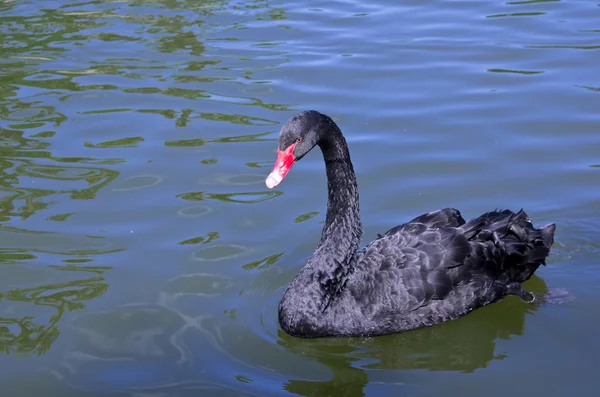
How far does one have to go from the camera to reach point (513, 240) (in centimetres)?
590

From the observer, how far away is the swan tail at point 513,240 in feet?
19.0

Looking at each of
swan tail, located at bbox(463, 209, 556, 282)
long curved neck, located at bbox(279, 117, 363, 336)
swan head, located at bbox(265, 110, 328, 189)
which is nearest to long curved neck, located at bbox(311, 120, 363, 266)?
long curved neck, located at bbox(279, 117, 363, 336)

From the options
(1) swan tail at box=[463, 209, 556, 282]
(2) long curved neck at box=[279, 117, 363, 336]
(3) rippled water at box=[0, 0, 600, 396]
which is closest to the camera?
(3) rippled water at box=[0, 0, 600, 396]

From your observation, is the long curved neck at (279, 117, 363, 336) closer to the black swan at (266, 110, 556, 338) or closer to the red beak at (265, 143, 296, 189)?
the black swan at (266, 110, 556, 338)

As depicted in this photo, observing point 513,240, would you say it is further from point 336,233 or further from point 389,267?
point 336,233

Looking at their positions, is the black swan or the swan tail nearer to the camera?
the black swan

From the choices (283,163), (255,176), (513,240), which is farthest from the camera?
(255,176)

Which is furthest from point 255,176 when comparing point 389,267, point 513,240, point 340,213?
point 513,240

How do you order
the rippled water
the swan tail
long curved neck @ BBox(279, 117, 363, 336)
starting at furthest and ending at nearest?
the swan tail
long curved neck @ BBox(279, 117, 363, 336)
the rippled water

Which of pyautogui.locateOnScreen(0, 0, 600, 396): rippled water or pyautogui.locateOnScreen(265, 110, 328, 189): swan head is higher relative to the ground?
pyautogui.locateOnScreen(265, 110, 328, 189): swan head

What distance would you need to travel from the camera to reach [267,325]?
566cm

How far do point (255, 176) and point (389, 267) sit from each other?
2281 mm

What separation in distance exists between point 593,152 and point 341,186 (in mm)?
3160

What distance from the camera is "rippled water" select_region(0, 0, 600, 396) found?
17.3ft
